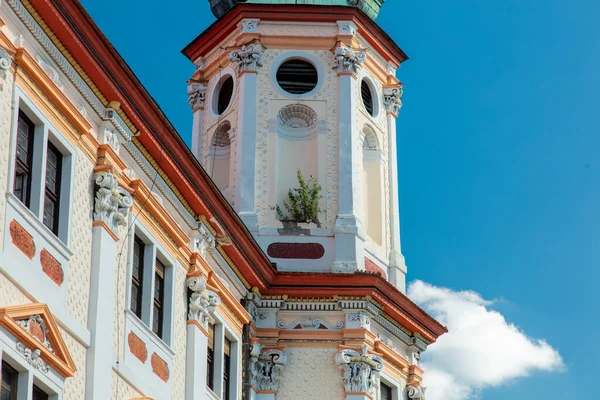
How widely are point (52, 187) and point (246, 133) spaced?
13.8m

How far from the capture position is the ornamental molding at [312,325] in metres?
33.8

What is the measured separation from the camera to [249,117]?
1426 inches

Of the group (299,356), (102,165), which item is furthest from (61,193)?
(299,356)

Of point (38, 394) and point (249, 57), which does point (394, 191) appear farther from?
point (38, 394)

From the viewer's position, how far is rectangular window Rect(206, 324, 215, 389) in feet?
96.9

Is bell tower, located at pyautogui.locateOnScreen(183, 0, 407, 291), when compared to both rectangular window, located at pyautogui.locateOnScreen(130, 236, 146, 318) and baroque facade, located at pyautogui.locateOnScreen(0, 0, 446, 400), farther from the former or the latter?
rectangular window, located at pyautogui.locateOnScreen(130, 236, 146, 318)

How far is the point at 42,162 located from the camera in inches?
856

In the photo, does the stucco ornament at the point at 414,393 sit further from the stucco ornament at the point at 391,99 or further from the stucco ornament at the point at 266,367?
the stucco ornament at the point at 391,99

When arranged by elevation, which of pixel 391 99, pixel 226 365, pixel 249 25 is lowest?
pixel 226 365

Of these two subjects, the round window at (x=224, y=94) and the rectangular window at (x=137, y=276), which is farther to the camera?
the round window at (x=224, y=94)

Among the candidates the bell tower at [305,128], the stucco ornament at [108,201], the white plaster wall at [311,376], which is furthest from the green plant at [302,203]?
the stucco ornament at [108,201]

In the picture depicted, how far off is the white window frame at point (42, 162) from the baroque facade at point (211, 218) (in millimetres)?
36

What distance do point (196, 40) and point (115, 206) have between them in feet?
49.8

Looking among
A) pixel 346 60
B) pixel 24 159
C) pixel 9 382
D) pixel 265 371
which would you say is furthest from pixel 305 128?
pixel 9 382
